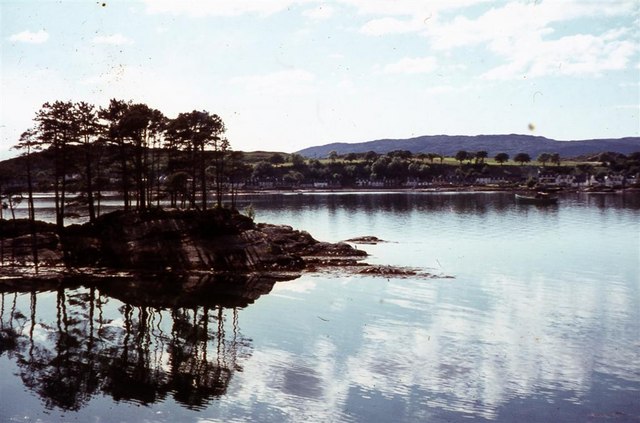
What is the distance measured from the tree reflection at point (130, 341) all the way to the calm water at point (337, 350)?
0.16 m

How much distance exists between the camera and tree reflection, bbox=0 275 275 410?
98.6 feet

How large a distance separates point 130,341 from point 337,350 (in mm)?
15297

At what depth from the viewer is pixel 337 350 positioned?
3606 cm

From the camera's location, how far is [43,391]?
2950 cm

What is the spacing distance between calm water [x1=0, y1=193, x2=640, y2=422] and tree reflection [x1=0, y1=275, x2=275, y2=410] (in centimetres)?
16

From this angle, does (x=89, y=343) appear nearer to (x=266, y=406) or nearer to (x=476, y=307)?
(x=266, y=406)

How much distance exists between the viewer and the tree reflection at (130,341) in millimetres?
30047

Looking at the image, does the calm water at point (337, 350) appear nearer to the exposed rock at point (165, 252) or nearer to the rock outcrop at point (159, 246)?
the exposed rock at point (165, 252)

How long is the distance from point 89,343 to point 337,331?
59.6 feet

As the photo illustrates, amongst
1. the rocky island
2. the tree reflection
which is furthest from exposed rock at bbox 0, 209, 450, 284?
the tree reflection

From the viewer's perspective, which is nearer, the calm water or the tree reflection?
the calm water

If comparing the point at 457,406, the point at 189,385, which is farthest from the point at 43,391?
the point at 457,406

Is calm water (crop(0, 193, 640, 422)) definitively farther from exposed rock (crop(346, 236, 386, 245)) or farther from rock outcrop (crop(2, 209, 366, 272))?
exposed rock (crop(346, 236, 386, 245))

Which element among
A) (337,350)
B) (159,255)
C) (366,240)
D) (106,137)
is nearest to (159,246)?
(159,255)
